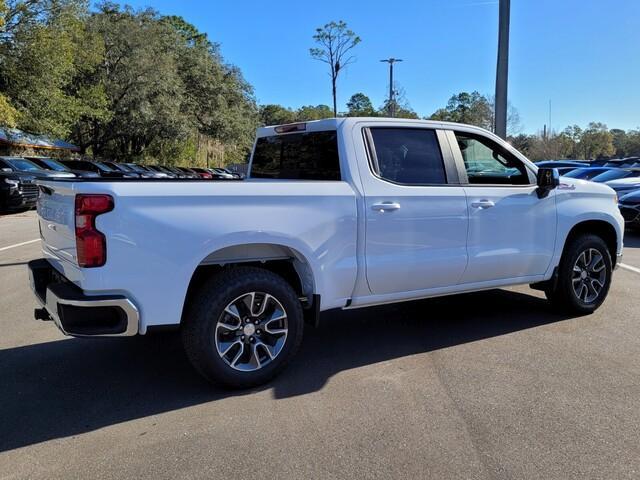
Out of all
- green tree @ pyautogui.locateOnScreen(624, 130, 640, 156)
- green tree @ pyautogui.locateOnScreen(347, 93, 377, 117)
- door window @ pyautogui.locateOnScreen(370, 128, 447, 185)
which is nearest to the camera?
door window @ pyautogui.locateOnScreen(370, 128, 447, 185)

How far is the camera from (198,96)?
4431 centimetres

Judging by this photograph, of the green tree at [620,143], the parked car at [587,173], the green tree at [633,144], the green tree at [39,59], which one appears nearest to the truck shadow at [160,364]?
the parked car at [587,173]

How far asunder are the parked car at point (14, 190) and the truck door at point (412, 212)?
576 inches

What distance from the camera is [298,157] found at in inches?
197

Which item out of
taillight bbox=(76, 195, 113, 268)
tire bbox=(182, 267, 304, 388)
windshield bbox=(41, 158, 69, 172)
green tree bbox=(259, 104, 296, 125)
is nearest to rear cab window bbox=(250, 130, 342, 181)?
tire bbox=(182, 267, 304, 388)

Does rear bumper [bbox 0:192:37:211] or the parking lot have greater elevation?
rear bumper [bbox 0:192:37:211]

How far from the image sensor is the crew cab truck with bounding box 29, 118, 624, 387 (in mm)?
3469

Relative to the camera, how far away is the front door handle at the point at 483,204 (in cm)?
485

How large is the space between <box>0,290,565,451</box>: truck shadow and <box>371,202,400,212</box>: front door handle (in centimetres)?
127

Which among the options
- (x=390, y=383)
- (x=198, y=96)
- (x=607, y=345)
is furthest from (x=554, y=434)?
(x=198, y=96)

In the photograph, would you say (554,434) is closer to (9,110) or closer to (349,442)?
(349,442)

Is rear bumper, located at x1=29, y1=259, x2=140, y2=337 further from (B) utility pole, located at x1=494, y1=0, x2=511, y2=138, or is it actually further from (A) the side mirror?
(B) utility pole, located at x1=494, y1=0, x2=511, y2=138

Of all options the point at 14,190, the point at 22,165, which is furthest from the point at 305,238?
the point at 22,165

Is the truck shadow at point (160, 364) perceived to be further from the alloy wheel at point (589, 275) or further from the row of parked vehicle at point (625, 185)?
the row of parked vehicle at point (625, 185)
